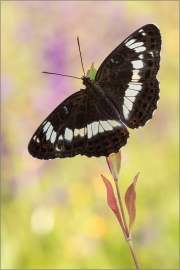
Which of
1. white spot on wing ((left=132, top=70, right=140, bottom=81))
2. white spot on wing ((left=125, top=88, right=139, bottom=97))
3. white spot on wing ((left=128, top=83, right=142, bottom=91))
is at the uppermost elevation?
white spot on wing ((left=132, top=70, right=140, bottom=81))

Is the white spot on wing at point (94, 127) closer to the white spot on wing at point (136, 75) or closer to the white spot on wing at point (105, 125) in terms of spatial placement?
the white spot on wing at point (105, 125)

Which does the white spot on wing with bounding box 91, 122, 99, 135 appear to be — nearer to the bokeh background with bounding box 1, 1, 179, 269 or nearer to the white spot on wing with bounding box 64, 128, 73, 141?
the white spot on wing with bounding box 64, 128, 73, 141

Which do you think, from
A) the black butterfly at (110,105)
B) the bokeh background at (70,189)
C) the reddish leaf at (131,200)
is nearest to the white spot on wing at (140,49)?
the black butterfly at (110,105)

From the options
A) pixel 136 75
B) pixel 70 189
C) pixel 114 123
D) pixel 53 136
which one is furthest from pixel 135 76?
pixel 70 189

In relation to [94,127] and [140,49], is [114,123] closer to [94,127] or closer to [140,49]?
[94,127]

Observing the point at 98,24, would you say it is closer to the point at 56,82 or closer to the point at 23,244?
the point at 56,82

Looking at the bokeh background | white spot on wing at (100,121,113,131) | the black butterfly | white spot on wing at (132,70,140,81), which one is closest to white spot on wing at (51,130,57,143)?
the black butterfly
